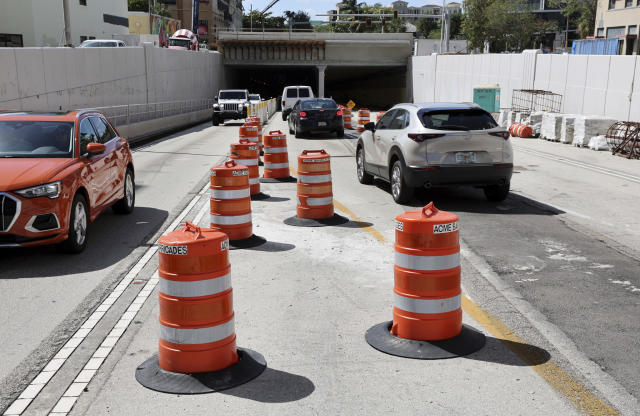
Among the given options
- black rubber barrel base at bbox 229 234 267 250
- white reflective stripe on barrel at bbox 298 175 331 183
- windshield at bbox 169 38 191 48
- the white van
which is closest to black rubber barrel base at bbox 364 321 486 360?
black rubber barrel base at bbox 229 234 267 250

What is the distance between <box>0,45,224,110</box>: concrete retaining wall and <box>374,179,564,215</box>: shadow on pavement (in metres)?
13.6

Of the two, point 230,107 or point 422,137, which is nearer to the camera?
point 422,137

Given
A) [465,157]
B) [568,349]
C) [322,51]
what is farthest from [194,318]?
[322,51]

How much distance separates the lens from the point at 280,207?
12188 mm

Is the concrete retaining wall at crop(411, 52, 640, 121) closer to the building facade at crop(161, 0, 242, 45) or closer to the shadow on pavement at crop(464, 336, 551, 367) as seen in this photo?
the shadow on pavement at crop(464, 336, 551, 367)

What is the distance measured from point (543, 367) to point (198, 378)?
250 centimetres

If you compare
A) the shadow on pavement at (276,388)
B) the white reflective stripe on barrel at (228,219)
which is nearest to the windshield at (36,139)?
the white reflective stripe on barrel at (228,219)

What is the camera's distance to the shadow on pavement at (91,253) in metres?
8.04

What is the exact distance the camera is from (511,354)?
536 cm

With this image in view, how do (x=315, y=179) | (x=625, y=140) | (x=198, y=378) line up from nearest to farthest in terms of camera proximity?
(x=198, y=378) < (x=315, y=179) < (x=625, y=140)

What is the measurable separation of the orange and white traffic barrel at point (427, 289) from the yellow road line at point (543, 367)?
1.05 ft

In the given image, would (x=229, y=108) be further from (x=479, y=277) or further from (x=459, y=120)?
(x=479, y=277)

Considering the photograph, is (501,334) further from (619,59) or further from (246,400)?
(619,59)

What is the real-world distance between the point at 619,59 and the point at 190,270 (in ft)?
80.2
